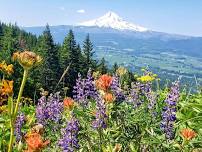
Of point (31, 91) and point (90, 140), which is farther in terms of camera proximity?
point (31, 91)

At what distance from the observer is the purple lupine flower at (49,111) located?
16.6ft

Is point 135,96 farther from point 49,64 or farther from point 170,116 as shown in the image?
point 49,64

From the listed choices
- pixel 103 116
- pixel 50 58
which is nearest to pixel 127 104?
pixel 103 116

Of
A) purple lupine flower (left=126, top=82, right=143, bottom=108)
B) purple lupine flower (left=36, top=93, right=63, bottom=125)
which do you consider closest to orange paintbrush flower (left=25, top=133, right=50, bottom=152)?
purple lupine flower (left=36, top=93, right=63, bottom=125)

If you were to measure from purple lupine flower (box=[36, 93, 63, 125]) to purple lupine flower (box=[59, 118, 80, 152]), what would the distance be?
928 millimetres

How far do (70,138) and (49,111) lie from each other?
1.34m

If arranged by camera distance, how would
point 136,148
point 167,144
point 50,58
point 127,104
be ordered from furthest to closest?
point 50,58
point 127,104
point 136,148
point 167,144

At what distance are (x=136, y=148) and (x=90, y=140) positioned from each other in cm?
49

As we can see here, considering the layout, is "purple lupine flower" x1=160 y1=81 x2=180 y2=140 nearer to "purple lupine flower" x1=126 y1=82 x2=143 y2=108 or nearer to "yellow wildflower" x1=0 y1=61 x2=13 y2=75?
"purple lupine flower" x1=126 y1=82 x2=143 y2=108

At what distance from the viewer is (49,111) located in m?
5.30

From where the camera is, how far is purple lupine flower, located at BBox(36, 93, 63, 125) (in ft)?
16.6

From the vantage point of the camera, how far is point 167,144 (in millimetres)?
3869

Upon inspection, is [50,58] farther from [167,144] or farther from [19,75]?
[167,144]

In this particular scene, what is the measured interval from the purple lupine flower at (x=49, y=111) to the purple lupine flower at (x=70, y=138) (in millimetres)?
928
